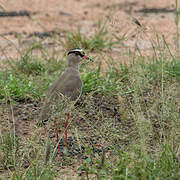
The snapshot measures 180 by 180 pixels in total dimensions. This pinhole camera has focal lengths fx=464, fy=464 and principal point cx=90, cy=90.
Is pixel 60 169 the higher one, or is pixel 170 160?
pixel 170 160

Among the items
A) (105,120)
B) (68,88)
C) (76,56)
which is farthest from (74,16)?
(105,120)

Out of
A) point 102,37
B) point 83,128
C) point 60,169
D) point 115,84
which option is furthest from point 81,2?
point 60,169

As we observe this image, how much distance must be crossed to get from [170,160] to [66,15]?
798 cm

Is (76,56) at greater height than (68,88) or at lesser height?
greater

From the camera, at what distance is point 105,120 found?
412 cm

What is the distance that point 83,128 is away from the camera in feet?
16.7

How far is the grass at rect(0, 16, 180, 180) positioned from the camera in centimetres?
346

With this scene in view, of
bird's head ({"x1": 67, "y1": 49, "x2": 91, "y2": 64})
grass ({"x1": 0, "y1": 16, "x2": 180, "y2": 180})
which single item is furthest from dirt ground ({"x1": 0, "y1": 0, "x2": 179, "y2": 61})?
bird's head ({"x1": 67, "y1": 49, "x2": 91, "y2": 64})

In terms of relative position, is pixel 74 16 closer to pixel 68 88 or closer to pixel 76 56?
pixel 76 56

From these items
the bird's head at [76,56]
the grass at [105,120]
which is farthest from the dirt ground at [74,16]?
the bird's head at [76,56]

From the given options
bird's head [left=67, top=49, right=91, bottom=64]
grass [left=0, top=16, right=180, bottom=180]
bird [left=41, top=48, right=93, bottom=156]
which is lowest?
grass [left=0, top=16, right=180, bottom=180]

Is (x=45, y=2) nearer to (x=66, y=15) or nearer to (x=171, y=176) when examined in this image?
(x=66, y=15)

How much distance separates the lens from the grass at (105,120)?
3461mm

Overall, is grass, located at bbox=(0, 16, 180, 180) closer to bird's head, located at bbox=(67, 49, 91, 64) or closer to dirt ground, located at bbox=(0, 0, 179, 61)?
bird's head, located at bbox=(67, 49, 91, 64)
